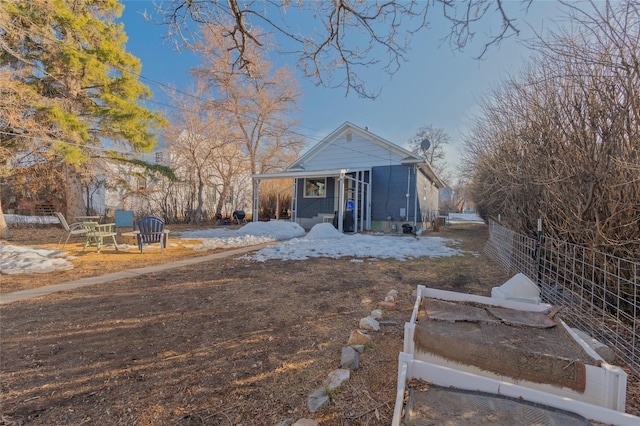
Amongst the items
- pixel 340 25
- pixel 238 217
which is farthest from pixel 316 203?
pixel 340 25

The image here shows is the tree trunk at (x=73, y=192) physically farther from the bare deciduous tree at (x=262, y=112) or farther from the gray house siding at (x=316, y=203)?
the gray house siding at (x=316, y=203)

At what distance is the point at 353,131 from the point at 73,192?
41.9 feet

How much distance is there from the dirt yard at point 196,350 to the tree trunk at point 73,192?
782 centimetres

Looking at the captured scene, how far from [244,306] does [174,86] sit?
16112 millimetres

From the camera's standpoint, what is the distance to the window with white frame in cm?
1484

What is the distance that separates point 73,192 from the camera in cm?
1100

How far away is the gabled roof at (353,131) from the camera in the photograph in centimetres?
1350

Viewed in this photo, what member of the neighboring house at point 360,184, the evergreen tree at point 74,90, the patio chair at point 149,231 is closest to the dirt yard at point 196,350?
the patio chair at point 149,231

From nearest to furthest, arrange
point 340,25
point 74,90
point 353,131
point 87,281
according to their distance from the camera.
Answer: point 340,25 → point 87,281 → point 74,90 → point 353,131

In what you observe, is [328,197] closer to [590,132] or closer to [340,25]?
[340,25]

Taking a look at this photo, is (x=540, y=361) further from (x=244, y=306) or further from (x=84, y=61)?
(x=84, y=61)

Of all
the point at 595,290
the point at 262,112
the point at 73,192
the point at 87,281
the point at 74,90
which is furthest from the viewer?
the point at 262,112

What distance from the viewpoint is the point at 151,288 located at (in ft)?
13.7

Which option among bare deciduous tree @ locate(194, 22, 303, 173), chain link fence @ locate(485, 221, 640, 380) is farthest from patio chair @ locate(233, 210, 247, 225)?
chain link fence @ locate(485, 221, 640, 380)
